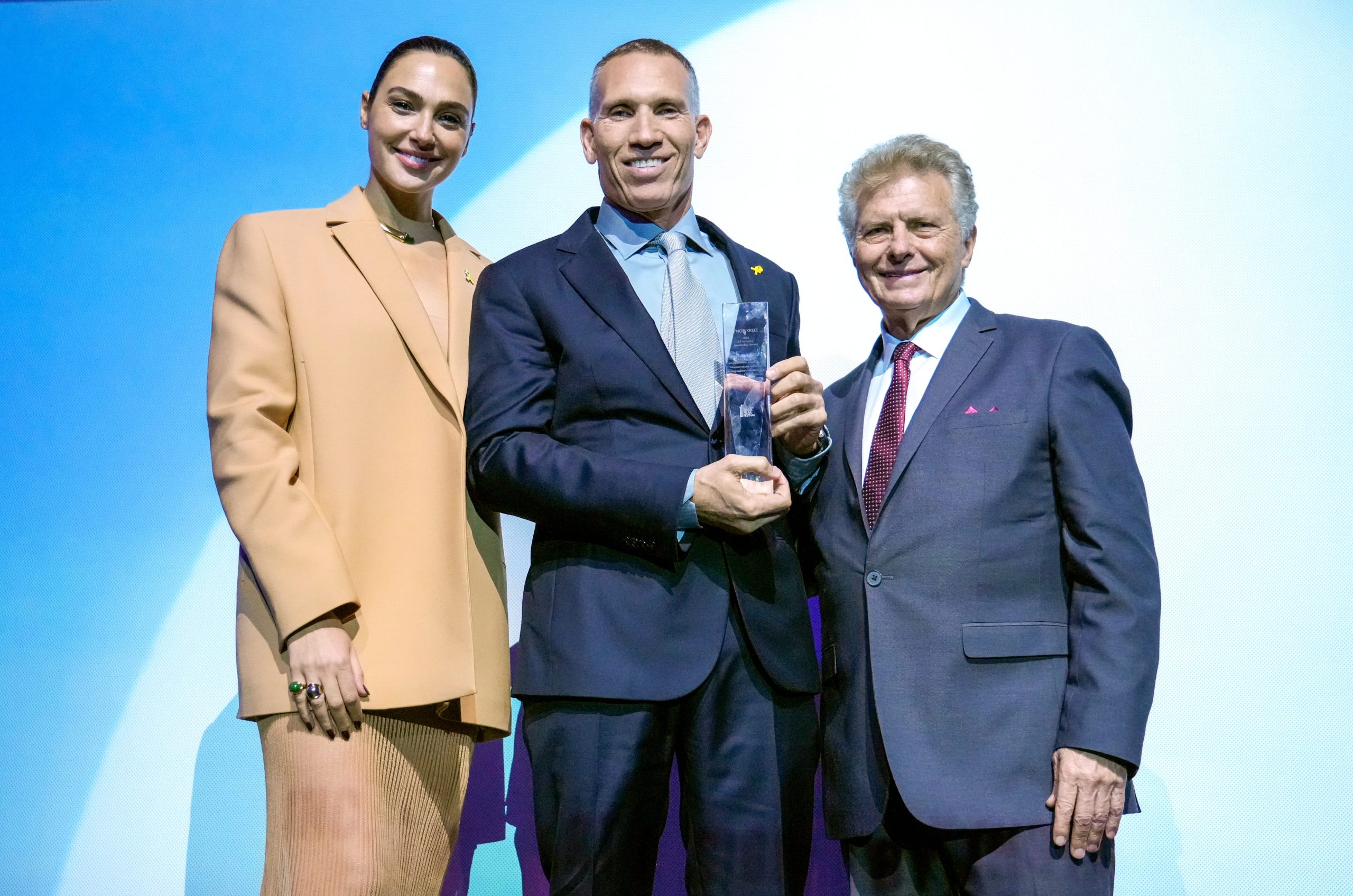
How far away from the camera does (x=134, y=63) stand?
2.99 meters

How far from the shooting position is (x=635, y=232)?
6.47 ft

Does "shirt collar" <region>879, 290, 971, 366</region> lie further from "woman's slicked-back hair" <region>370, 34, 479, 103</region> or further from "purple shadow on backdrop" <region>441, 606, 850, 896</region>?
"woman's slicked-back hair" <region>370, 34, 479, 103</region>

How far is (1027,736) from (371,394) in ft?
3.93

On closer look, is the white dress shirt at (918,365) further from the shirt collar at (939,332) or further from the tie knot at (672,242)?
the tie knot at (672,242)

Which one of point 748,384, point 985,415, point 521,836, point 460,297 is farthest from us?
point 521,836

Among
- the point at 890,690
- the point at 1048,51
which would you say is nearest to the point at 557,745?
the point at 890,690

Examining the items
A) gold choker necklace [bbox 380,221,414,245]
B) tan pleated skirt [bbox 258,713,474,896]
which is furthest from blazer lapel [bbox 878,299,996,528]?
gold choker necklace [bbox 380,221,414,245]

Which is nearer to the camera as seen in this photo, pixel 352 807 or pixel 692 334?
pixel 352 807

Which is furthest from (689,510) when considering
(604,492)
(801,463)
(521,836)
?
(521,836)

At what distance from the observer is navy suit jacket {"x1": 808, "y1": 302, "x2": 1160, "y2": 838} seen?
1641mm

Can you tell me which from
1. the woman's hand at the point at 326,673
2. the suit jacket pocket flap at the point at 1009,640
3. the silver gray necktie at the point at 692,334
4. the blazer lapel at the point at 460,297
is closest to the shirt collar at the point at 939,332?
the silver gray necktie at the point at 692,334

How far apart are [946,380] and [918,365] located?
0.11 m

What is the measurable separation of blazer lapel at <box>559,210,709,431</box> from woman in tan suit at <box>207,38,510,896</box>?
27cm

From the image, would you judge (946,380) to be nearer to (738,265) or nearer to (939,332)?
(939,332)
